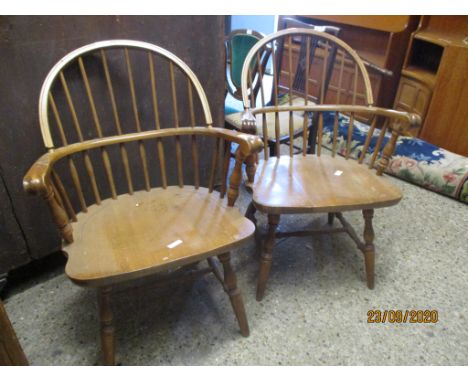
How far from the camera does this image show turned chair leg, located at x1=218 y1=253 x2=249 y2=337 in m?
1.16

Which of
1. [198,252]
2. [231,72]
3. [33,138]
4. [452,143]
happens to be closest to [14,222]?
[33,138]

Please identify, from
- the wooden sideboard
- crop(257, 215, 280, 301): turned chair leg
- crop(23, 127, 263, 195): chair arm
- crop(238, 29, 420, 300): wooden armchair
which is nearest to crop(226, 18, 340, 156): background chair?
crop(238, 29, 420, 300): wooden armchair

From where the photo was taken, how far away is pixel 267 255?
1.38 metres

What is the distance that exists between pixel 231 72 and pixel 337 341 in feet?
5.28

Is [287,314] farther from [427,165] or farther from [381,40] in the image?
[381,40]

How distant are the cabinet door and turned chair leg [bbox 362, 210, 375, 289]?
4.78 ft

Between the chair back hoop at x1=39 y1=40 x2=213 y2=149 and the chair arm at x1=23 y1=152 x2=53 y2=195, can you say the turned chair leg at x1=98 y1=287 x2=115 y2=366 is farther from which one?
the chair back hoop at x1=39 y1=40 x2=213 y2=149

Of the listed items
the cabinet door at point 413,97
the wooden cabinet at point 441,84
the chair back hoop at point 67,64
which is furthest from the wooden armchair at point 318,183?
the cabinet door at point 413,97

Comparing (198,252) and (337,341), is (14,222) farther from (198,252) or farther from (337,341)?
(337,341)

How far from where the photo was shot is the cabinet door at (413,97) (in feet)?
8.14

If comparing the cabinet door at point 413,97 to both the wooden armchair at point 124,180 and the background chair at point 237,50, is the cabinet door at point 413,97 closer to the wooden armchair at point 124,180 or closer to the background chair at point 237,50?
the background chair at point 237,50
